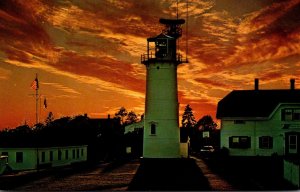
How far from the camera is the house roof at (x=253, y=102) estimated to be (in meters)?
44.8

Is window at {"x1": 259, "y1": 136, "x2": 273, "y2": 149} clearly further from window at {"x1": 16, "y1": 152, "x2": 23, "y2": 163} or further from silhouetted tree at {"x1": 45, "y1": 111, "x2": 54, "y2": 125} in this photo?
silhouetted tree at {"x1": 45, "y1": 111, "x2": 54, "y2": 125}

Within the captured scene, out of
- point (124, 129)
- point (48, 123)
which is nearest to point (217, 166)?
point (124, 129)

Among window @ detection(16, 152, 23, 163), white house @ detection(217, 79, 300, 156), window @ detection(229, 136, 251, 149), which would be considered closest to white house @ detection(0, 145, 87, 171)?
window @ detection(16, 152, 23, 163)

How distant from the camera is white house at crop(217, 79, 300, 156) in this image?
44.0 metres

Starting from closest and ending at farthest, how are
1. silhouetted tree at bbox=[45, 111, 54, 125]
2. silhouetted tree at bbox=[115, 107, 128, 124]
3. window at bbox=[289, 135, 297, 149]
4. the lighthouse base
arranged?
the lighthouse base
window at bbox=[289, 135, 297, 149]
silhouetted tree at bbox=[115, 107, 128, 124]
silhouetted tree at bbox=[45, 111, 54, 125]

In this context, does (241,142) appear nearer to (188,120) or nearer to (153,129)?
(153,129)

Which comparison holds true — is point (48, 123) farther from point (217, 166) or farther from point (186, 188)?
point (186, 188)

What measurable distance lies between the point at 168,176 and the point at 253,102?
15.5 meters

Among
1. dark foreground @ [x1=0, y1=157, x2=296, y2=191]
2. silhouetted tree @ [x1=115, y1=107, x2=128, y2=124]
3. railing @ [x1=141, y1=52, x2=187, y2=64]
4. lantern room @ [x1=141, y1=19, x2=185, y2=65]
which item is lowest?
dark foreground @ [x1=0, y1=157, x2=296, y2=191]

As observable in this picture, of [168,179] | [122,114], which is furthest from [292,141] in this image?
[122,114]

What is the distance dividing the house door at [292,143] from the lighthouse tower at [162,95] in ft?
25.9

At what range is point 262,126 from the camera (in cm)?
4453

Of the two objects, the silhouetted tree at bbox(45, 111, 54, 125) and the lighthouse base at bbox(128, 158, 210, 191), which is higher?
the silhouetted tree at bbox(45, 111, 54, 125)

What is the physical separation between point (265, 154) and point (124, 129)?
23145mm
